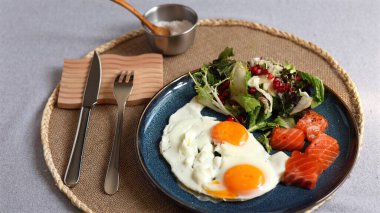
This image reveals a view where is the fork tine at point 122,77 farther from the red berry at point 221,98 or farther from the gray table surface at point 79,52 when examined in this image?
the red berry at point 221,98

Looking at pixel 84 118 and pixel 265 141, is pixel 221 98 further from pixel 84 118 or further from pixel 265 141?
pixel 84 118

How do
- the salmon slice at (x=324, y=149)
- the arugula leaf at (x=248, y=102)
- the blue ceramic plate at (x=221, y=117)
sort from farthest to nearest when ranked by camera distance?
the arugula leaf at (x=248, y=102), the salmon slice at (x=324, y=149), the blue ceramic plate at (x=221, y=117)

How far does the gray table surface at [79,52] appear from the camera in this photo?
313cm

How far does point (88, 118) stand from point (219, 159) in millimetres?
1070

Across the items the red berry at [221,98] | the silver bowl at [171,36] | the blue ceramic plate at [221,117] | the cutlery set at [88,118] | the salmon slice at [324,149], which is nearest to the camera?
the blue ceramic plate at [221,117]

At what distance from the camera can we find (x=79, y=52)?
14.0ft

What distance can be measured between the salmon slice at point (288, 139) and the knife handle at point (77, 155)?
130cm

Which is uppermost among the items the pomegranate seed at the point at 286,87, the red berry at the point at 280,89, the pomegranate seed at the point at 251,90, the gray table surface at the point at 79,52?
the pomegranate seed at the point at 286,87

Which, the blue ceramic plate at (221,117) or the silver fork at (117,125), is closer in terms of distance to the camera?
the blue ceramic plate at (221,117)

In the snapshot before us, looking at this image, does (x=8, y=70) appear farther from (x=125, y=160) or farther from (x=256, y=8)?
(x=256, y=8)

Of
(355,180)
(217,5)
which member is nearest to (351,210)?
(355,180)

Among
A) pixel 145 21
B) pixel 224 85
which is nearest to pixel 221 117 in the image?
pixel 224 85

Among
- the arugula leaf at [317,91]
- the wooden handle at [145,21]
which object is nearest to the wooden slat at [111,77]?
the wooden handle at [145,21]

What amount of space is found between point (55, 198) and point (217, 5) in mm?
2554
